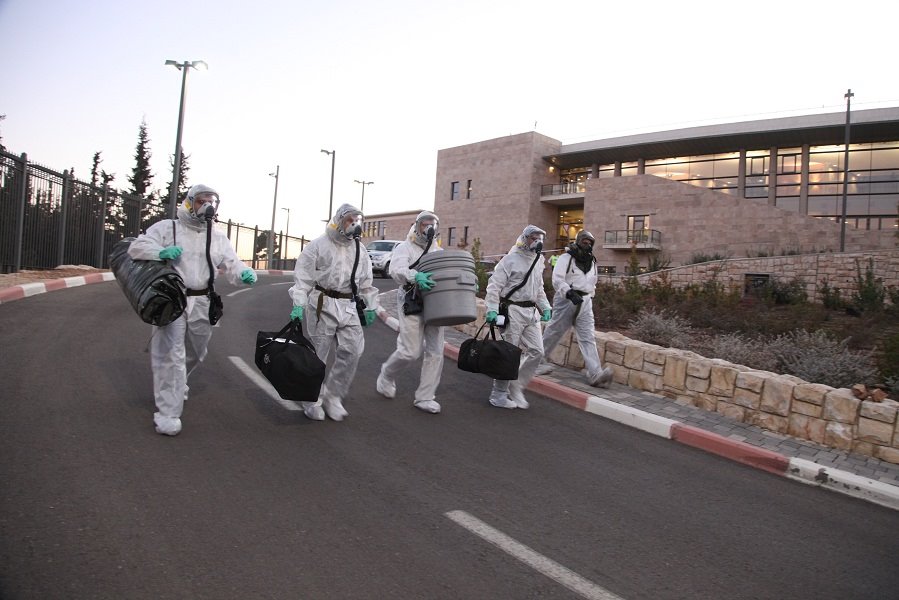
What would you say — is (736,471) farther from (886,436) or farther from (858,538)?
(886,436)

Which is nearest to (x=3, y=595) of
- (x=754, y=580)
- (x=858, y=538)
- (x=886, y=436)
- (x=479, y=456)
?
(x=479, y=456)

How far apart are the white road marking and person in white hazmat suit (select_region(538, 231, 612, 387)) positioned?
3.54 m

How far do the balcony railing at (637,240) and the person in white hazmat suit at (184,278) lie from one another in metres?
33.3

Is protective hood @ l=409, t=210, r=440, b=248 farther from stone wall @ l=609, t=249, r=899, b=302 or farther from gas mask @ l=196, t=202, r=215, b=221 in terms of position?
stone wall @ l=609, t=249, r=899, b=302

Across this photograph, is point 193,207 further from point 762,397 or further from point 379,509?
point 762,397

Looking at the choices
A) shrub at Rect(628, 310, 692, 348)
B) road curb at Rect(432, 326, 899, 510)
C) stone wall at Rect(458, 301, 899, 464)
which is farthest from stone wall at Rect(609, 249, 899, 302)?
road curb at Rect(432, 326, 899, 510)

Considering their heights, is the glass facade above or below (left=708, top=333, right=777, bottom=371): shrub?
above

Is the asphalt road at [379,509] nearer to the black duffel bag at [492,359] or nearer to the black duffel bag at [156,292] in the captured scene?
the black duffel bag at [492,359]

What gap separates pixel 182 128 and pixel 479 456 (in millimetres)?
19725

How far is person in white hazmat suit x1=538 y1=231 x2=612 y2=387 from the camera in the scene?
7512mm

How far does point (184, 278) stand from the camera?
490cm

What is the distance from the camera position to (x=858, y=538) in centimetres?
387

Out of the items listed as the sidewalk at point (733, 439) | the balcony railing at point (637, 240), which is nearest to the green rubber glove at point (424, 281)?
the sidewalk at point (733, 439)

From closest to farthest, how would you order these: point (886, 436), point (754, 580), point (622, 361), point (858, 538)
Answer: point (754, 580) → point (858, 538) → point (886, 436) → point (622, 361)
